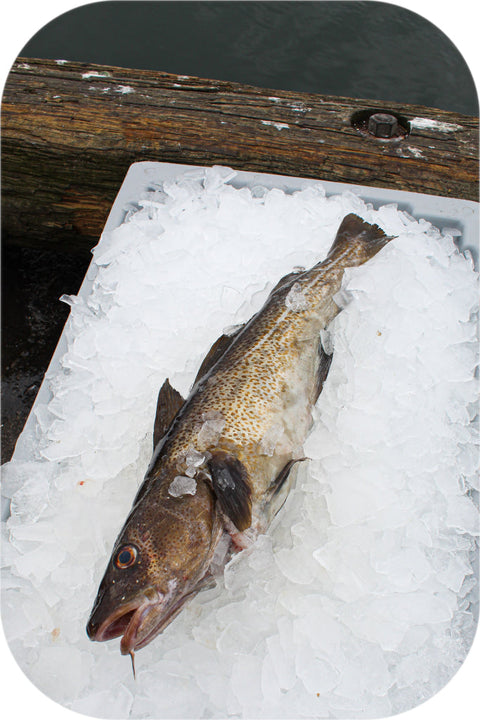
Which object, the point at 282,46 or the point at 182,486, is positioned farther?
the point at 282,46

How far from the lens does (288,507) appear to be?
2225mm

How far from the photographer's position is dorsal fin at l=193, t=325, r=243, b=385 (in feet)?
7.55

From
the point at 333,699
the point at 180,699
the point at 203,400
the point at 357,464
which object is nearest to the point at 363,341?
the point at 357,464

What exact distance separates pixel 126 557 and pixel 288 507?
705mm

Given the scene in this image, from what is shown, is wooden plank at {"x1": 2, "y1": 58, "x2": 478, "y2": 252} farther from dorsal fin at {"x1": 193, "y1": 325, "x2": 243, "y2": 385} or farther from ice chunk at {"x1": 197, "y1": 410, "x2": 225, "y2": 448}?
ice chunk at {"x1": 197, "y1": 410, "x2": 225, "y2": 448}

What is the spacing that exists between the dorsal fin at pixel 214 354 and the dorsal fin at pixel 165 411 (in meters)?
0.14

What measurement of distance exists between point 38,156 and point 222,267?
1.60m

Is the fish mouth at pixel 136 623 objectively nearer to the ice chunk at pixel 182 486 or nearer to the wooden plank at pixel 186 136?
the ice chunk at pixel 182 486

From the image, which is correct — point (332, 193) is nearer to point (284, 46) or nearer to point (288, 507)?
point (288, 507)

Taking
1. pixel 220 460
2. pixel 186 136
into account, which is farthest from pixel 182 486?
pixel 186 136

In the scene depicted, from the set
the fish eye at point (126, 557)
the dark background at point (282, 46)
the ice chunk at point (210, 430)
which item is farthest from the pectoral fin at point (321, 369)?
the dark background at point (282, 46)

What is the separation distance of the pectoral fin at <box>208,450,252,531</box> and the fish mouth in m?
0.34

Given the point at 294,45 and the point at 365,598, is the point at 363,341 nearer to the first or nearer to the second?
the point at 365,598

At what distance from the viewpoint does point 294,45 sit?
24.0ft
